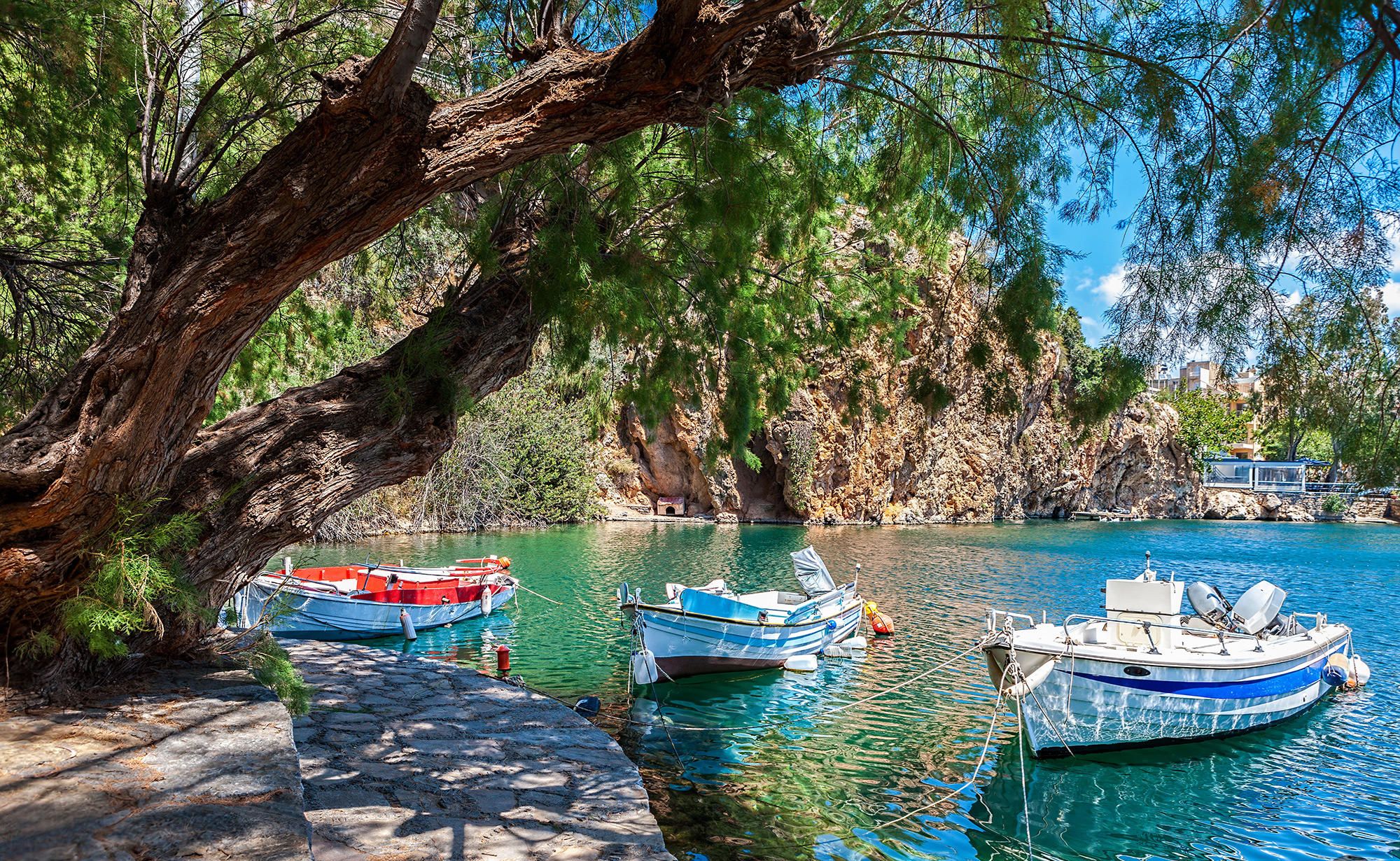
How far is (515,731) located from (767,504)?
33406 millimetres

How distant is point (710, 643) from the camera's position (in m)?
10.1

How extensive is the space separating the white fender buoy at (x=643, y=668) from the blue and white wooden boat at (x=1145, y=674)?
378 centimetres

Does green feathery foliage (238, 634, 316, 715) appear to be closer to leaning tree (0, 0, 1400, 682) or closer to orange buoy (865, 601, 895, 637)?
leaning tree (0, 0, 1400, 682)

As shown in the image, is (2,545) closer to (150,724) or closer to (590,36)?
(150,724)

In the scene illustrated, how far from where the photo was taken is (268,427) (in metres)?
4.31

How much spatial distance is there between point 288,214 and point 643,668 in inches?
292

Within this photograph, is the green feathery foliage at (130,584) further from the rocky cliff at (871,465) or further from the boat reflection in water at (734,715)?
the rocky cliff at (871,465)

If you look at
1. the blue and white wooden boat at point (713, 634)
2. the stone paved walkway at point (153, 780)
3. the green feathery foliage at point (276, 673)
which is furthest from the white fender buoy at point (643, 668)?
the stone paved walkway at point (153, 780)

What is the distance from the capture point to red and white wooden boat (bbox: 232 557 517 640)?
1147 cm

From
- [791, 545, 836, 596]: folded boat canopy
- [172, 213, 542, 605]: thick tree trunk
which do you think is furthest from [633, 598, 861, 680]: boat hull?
[172, 213, 542, 605]: thick tree trunk

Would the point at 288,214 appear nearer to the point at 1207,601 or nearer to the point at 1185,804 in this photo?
the point at 1185,804

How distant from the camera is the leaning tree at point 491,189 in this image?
3.13 meters

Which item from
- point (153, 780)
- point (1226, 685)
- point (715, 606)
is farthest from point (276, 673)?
point (1226, 685)

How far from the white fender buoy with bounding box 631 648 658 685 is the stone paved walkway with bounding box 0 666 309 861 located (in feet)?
19.7
